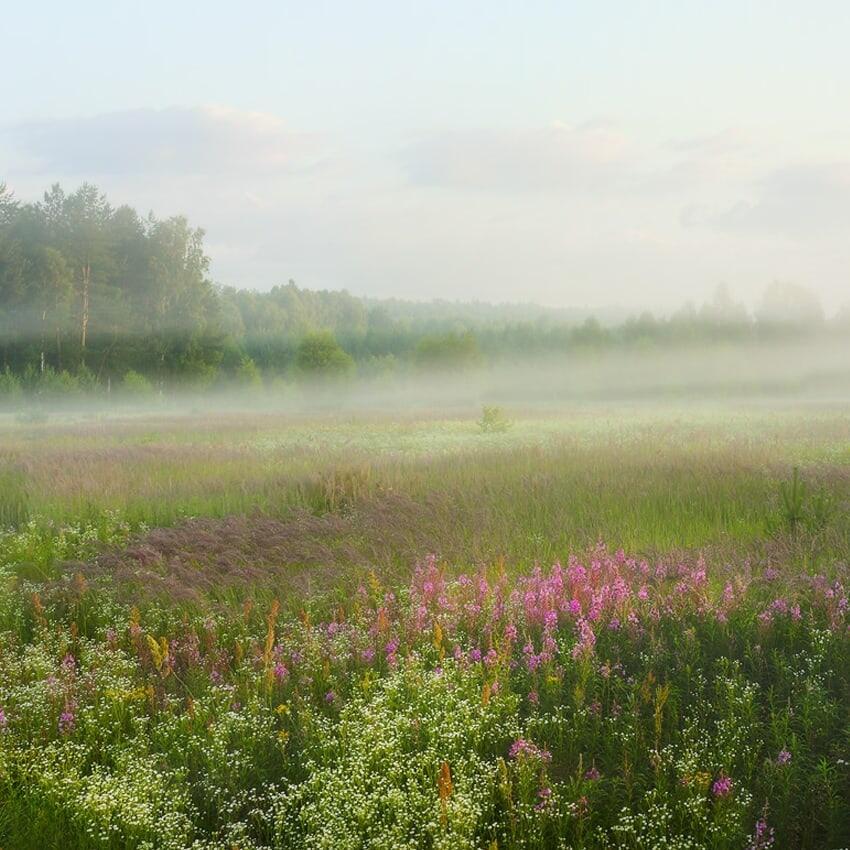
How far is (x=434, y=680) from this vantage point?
4793mm

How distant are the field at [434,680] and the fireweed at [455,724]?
21mm

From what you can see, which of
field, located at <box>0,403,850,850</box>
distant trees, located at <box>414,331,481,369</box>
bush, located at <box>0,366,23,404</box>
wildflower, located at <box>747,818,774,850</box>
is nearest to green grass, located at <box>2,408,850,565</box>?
field, located at <box>0,403,850,850</box>

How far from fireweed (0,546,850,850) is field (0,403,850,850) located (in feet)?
0.07

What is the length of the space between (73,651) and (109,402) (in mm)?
47985

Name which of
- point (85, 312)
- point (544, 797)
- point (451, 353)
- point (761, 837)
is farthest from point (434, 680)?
point (451, 353)

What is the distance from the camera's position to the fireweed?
151 inches

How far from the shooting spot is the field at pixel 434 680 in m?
3.88

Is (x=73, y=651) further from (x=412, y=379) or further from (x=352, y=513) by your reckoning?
(x=412, y=379)

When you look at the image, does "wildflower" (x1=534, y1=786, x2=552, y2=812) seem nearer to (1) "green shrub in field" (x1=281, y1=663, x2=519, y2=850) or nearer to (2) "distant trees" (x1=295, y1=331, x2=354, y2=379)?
(1) "green shrub in field" (x1=281, y1=663, x2=519, y2=850)

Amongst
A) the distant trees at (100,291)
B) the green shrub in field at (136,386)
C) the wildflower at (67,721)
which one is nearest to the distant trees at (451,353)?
the distant trees at (100,291)

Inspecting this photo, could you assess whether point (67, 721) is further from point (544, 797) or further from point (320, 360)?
point (320, 360)

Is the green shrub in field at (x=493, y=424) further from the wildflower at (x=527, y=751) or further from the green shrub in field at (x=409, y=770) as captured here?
the wildflower at (x=527, y=751)

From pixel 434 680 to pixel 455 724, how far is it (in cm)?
46

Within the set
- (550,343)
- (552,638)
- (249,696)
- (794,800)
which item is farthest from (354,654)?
(550,343)
